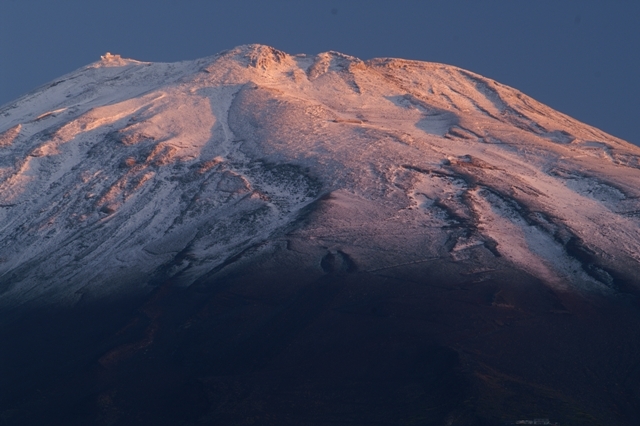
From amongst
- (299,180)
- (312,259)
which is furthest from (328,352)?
(299,180)

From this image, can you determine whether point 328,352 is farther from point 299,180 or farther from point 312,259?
point 299,180

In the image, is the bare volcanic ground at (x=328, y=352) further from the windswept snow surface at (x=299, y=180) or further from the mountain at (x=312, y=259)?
the windswept snow surface at (x=299, y=180)

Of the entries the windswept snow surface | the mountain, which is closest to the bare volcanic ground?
the mountain

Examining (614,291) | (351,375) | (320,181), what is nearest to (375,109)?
(320,181)

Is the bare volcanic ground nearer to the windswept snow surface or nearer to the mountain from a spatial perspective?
the mountain

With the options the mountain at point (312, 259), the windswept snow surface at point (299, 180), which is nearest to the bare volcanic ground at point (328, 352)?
the mountain at point (312, 259)

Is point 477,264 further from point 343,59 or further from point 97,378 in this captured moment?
point 343,59
